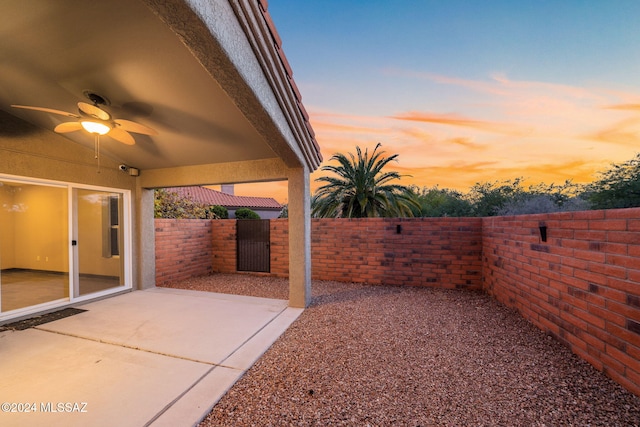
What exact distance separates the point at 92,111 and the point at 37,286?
446 centimetres

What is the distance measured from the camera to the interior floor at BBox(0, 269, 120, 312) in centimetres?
404

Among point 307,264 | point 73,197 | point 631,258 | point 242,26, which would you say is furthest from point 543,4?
point 73,197

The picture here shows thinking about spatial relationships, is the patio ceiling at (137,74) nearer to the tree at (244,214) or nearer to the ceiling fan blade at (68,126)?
the ceiling fan blade at (68,126)

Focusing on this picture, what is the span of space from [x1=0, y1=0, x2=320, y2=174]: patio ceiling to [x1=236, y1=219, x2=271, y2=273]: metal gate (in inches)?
121

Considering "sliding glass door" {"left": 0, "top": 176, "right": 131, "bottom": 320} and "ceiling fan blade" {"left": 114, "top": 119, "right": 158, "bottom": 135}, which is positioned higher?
"ceiling fan blade" {"left": 114, "top": 119, "right": 158, "bottom": 135}

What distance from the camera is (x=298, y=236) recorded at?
4.24 meters

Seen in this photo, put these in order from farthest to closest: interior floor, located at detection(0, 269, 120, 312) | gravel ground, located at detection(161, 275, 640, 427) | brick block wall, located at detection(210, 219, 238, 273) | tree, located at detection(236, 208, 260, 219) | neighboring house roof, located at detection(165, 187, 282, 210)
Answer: neighboring house roof, located at detection(165, 187, 282, 210) → tree, located at detection(236, 208, 260, 219) → brick block wall, located at detection(210, 219, 238, 273) → interior floor, located at detection(0, 269, 120, 312) → gravel ground, located at detection(161, 275, 640, 427)

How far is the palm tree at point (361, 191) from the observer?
809 centimetres

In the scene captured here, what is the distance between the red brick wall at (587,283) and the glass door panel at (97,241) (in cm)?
713

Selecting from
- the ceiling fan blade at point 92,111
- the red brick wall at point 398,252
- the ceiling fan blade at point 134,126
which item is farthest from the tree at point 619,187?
the ceiling fan blade at point 92,111

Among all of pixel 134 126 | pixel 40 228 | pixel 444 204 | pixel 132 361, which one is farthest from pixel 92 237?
pixel 444 204

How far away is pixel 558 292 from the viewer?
2.87 meters

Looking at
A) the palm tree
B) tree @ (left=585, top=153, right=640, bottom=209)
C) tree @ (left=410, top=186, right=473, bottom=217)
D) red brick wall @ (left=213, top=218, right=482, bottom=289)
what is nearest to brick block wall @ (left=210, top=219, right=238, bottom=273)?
red brick wall @ (left=213, top=218, right=482, bottom=289)

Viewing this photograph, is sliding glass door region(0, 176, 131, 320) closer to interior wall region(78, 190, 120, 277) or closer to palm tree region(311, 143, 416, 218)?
interior wall region(78, 190, 120, 277)
